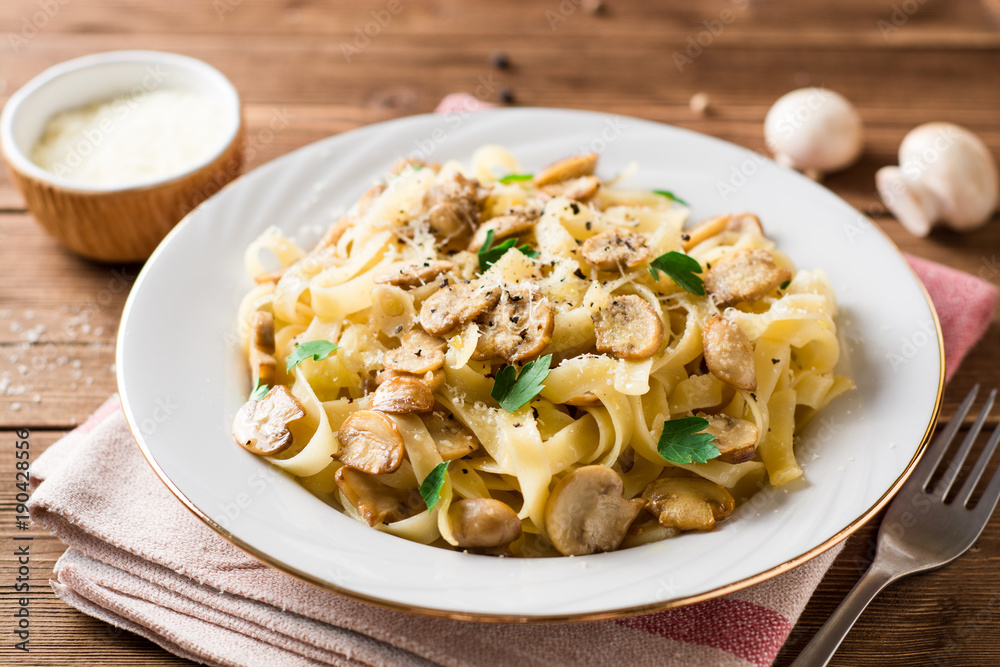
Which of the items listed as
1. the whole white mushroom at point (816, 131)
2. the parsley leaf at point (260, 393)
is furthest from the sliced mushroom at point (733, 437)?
the whole white mushroom at point (816, 131)

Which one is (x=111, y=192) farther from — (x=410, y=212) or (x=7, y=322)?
(x=410, y=212)

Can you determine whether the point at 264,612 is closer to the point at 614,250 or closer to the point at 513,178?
the point at 614,250

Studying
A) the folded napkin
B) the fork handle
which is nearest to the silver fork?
the fork handle

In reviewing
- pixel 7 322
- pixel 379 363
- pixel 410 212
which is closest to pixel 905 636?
pixel 379 363

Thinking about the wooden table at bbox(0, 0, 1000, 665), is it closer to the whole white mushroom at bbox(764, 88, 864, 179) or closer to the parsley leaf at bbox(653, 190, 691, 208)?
the whole white mushroom at bbox(764, 88, 864, 179)

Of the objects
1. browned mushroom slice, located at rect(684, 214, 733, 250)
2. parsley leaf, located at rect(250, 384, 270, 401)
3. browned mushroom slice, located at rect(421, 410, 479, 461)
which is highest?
browned mushroom slice, located at rect(684, 214, 733, 250)
